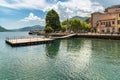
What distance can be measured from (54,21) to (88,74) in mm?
93770

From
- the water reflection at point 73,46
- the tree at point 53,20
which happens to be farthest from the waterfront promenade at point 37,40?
the tree at point 53,20

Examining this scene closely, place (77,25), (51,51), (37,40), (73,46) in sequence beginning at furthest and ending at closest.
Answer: (77,25), (37,40), (73,46), (51,51)

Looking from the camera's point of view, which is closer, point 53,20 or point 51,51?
point 51,51

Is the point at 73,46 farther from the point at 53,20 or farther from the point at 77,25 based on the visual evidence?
the point at 53,20

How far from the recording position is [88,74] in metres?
22.6

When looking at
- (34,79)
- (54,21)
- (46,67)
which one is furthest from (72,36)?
(34,79)

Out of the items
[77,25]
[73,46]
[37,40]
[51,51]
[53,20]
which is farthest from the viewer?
[53,20]

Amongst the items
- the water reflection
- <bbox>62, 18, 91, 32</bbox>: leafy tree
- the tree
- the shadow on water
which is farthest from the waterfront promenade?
the tree

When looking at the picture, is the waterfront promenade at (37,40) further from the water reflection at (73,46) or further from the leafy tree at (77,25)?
the leafy tree at (77,25)

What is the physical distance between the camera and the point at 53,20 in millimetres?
114812

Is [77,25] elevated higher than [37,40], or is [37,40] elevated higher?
[77,25]

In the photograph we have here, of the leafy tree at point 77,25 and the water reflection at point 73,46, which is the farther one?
the leafy tree at point 77,25

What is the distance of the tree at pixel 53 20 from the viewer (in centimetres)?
11494

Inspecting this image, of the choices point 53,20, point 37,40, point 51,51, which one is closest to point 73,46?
point 51,51
